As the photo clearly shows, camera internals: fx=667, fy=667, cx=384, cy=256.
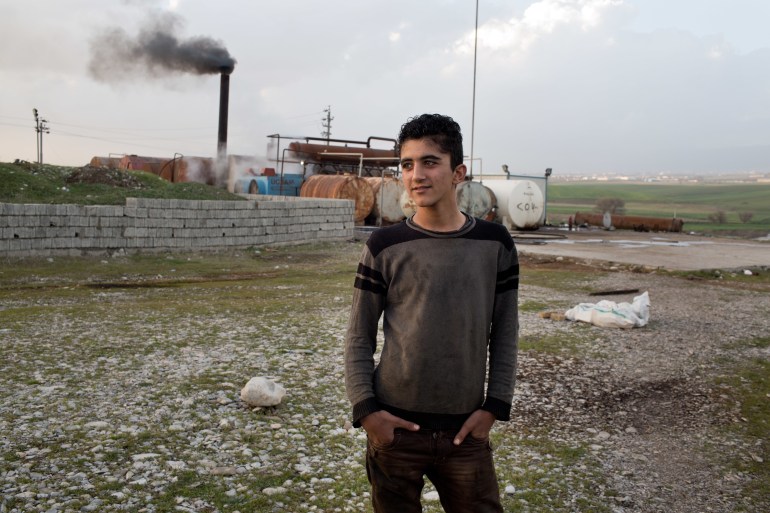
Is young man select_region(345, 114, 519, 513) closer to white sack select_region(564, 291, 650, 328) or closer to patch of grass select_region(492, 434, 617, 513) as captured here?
patch of grass select_region(492, 434, 617, 513)

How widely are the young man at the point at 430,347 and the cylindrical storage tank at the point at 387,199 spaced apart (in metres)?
22.6

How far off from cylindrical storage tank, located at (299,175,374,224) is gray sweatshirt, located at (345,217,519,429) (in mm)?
21432

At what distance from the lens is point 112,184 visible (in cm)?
1817

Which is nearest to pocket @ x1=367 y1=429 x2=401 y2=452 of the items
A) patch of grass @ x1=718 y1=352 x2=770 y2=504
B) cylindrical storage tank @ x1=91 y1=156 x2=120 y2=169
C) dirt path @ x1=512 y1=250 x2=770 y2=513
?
dirt path @ x1=512 y1=250 x2=770 y2=513

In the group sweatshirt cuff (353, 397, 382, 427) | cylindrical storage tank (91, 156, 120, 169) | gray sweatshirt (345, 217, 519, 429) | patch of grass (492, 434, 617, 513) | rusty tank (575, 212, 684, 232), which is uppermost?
cylindrical storage tank (91, 156, 120, 169)

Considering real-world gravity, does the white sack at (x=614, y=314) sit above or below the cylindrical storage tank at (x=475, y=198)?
below

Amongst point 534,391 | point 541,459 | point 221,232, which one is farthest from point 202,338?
point 221,232

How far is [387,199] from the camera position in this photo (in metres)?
25.2

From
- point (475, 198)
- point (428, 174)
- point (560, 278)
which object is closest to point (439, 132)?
point (428, 174)

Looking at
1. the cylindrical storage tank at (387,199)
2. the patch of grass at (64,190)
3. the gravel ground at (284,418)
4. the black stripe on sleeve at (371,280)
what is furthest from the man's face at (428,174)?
the cylindrical storage tank at (387,199)

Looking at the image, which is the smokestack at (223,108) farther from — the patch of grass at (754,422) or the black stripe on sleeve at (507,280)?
the black stripe on sleeve at (507,280)

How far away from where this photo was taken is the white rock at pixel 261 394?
4.92m

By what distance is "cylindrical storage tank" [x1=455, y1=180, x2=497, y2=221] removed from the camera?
75.1ft

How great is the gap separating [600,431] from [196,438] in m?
2.83
